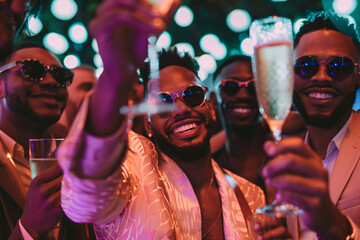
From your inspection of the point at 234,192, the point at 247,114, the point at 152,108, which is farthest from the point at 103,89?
the point at 247,114

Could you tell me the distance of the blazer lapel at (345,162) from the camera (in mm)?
2178

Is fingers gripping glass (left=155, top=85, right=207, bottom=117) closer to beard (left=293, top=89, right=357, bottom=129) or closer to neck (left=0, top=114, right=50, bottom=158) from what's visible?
beard (left=293, top=89, right=357, bottom=129)

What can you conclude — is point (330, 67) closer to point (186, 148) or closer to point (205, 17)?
point (186, 148)

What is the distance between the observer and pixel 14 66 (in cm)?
255

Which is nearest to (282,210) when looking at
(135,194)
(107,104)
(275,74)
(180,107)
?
(275,74)

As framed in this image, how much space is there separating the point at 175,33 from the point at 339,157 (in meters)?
6.09

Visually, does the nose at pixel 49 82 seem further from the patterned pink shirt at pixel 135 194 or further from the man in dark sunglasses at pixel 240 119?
the man in dark sunglasses at pixel 240 119

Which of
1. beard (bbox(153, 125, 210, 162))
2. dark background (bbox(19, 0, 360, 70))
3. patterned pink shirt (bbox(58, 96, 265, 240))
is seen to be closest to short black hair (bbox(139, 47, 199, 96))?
beard (bbox(153, 125, 210, 162))

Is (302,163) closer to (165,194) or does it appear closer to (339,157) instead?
(165,194)

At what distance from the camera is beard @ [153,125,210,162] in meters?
2.21

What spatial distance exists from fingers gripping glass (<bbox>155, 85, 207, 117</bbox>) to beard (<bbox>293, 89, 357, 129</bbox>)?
0.67 meters

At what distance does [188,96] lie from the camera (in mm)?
2275

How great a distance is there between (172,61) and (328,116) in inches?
44.4

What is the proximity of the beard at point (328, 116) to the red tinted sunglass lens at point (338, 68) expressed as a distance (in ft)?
0.50
